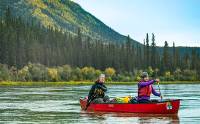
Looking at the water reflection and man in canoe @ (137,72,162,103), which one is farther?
man in canoe @ (137,72,162,103)

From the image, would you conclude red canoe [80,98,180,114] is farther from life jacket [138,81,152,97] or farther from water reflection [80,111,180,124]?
life jacket [138,81,152,97]

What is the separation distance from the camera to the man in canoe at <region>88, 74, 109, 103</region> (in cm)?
3753

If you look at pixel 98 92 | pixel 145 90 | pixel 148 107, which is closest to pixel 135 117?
pixel 148 107

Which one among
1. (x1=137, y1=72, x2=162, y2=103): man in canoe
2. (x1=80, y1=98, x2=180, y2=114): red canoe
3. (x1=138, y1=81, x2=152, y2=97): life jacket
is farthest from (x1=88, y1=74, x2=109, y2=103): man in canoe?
(x1=138, y1=81, x2=152, y2=97): life jacket

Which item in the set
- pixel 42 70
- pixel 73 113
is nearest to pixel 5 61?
pixel 42 70

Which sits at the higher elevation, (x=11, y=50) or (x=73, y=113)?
(x=11, y=50)

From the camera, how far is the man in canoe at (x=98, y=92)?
37531 mm

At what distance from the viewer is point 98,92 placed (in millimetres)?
38000

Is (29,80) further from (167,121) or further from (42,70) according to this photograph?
(167,121)

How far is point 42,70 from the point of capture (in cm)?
16062

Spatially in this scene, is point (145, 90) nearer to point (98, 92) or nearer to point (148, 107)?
point (148, 107)

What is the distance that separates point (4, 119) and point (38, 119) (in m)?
1.97

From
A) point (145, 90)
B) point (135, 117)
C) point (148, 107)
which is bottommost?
point (135, 117)

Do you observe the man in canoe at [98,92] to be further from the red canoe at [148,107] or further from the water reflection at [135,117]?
the water reflection at [135,117]
